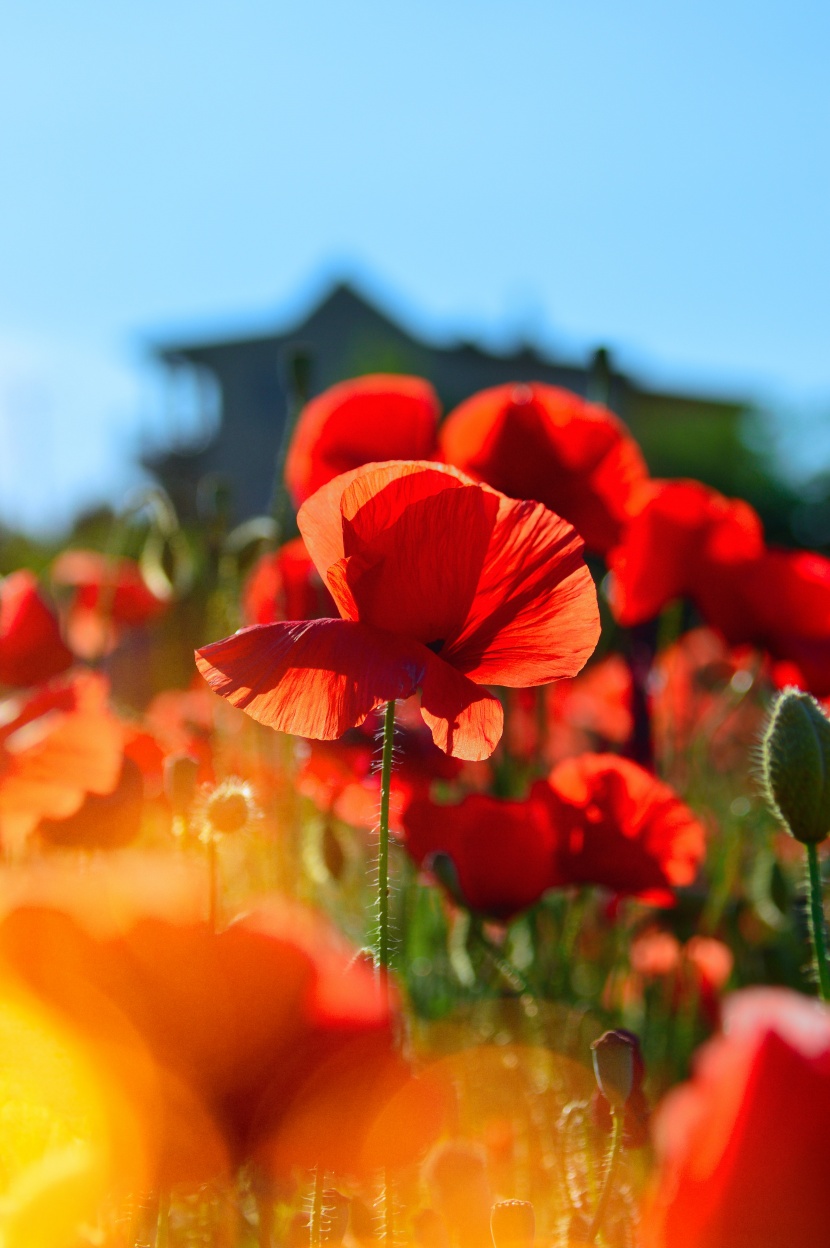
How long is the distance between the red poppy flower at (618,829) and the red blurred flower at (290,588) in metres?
0.30

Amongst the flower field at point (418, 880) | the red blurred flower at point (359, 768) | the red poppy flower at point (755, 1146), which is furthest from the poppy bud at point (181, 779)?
the red poppy flower at point (755, 1146)

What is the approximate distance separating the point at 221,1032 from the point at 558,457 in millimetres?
786

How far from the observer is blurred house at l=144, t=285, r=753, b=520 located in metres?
16.2

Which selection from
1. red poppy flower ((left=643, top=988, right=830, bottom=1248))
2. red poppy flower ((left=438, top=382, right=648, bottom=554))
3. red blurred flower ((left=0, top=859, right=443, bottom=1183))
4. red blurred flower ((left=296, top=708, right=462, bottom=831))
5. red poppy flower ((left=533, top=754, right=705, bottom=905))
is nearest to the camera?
red poppy flower ((left=643, top=988, right=830, bottom=1248))

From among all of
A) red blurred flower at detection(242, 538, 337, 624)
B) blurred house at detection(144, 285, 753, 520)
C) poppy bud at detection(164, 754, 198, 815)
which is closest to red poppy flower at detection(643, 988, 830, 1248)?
poppy bud at detection(164, 754, 198, 815)

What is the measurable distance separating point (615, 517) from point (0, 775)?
611 millimetres

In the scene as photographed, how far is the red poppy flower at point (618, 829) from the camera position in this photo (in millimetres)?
838

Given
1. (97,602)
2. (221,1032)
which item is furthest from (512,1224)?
(97,602)

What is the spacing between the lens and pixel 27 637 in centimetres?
118

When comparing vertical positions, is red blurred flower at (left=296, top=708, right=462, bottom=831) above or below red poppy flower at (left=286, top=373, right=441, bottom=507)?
below

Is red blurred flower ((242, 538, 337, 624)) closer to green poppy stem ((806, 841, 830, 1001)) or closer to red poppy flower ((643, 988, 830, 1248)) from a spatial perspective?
green poppy stem ((806, 841, 830, 1001))

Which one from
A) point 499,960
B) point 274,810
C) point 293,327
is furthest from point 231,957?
point 293,327

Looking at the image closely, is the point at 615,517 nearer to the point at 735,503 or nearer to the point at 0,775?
the point at 735,503

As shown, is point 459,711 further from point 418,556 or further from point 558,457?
point 558,457
